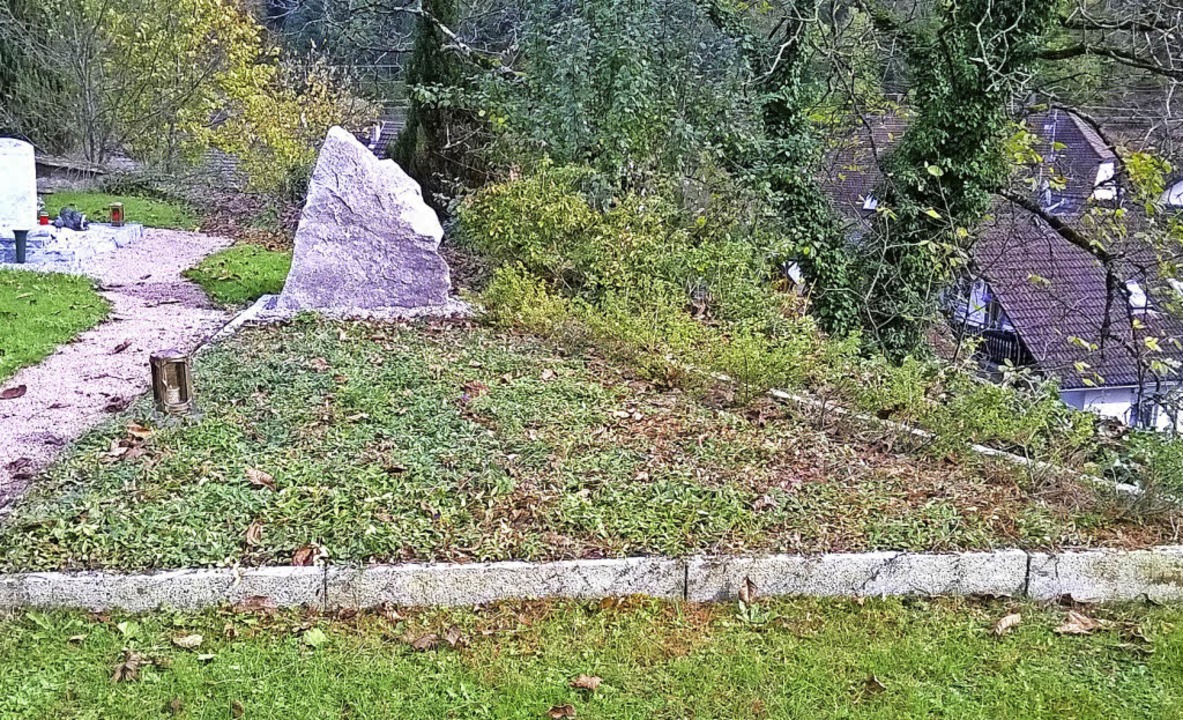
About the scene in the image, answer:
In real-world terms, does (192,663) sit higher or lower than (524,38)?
lower

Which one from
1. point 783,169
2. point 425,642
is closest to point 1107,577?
point 425,642

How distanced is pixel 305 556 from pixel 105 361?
3501 millimetres

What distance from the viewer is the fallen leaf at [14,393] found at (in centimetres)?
498

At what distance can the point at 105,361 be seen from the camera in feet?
19.1

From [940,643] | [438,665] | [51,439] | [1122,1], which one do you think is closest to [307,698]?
[438,665]

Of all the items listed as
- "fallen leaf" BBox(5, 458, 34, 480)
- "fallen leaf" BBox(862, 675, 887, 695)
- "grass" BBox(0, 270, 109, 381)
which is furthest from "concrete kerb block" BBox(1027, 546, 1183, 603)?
"grass" BBox(0, 270, 109, 381)

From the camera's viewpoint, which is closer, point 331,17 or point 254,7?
point 331,17

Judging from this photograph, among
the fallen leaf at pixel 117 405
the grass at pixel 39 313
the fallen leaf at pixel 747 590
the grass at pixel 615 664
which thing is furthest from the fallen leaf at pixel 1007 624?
the grass at pixel 39 313

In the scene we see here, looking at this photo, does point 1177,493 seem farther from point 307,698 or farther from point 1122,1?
point 1122,1

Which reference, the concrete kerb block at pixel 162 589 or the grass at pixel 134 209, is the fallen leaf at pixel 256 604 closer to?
the concrete kerb block at pixel 162 589

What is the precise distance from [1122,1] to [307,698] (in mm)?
10458

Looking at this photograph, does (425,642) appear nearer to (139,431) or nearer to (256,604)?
(256,604)

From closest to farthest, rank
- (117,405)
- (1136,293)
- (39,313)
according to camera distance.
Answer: (117,405), (39,313), (1136,293)

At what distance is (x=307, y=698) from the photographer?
8.61ft
